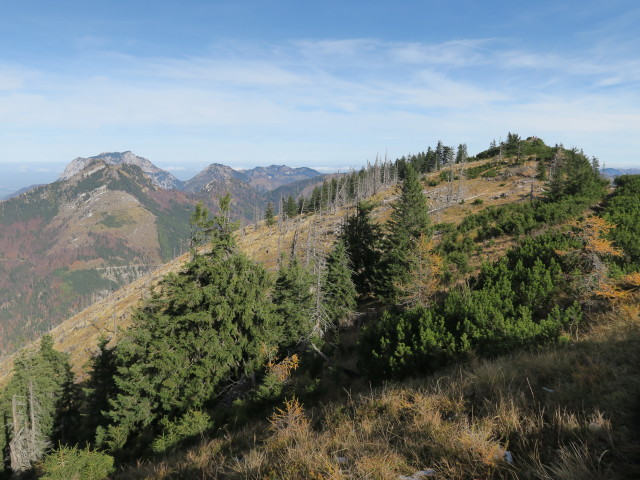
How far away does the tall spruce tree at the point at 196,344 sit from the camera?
1769 centimetres

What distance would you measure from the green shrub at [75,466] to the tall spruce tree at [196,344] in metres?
5.61

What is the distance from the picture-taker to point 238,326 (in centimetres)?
1898

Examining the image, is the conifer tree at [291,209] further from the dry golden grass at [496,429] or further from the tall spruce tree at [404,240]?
the dry golden grass at [496,429]

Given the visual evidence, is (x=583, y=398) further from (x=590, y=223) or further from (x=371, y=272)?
(x=371, y=272)

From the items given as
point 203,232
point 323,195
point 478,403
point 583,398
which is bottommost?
point 478,403

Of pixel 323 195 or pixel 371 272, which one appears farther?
pixel 323 195

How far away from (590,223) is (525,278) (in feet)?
12.3

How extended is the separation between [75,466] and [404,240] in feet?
75.3

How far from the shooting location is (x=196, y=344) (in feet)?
58.3

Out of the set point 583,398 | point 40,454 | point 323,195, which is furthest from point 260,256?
point 583,398

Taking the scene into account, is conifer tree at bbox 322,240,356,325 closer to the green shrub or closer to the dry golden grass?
the green shrub

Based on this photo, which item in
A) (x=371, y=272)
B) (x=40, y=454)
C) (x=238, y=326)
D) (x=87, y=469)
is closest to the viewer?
(x=87, y=469)

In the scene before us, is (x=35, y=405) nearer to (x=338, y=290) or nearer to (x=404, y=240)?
(x=338, y=290)

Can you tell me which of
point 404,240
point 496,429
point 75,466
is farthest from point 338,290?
point 496,429
